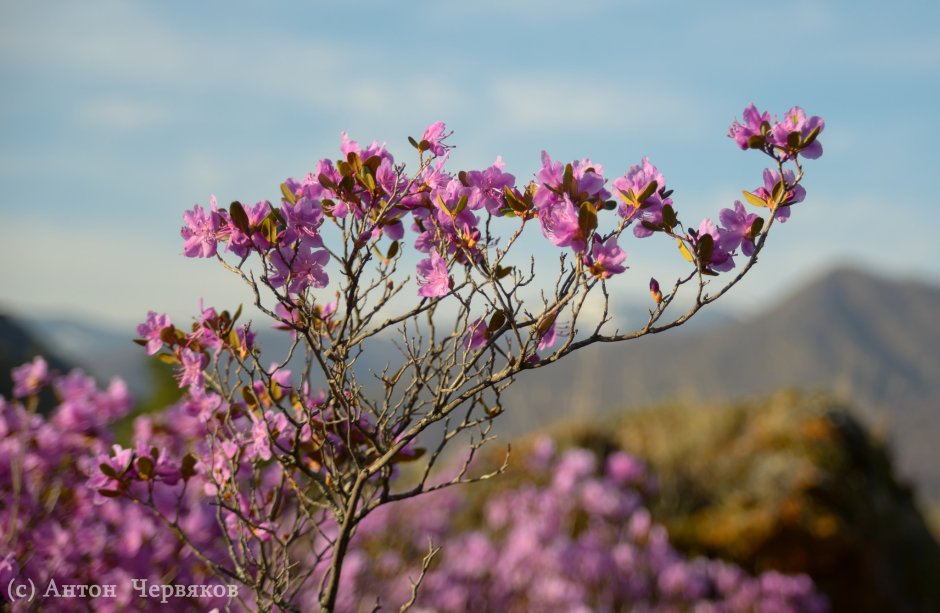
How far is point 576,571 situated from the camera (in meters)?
5.13

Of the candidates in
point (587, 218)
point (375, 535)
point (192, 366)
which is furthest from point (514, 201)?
point (375, 535)

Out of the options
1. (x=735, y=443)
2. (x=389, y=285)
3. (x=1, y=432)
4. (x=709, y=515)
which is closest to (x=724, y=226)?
(x=389, y=285)

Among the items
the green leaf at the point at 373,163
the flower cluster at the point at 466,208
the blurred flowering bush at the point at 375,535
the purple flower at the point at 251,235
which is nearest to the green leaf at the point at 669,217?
the flower cluster at the point at 466,208

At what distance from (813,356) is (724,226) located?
94.1 m

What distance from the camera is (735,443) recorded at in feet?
26.9

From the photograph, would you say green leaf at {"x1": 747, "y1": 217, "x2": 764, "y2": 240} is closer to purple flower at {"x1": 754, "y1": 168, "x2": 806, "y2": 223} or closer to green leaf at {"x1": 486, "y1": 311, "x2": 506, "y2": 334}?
purple flower at {"x1": 754, "y1": 168, "x2": 806, "y2": 223}

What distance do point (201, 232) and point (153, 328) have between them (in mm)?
389

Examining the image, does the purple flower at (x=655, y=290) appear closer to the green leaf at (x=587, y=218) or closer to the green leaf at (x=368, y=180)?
the green leaf at (x=587, y=218)

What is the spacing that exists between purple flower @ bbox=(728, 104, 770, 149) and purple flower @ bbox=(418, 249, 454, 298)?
0.77 m

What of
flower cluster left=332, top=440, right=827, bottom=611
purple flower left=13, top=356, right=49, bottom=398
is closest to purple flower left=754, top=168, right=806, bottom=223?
purple flower left=13, top=356, right=49, bottom=398

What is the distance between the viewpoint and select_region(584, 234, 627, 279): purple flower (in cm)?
169

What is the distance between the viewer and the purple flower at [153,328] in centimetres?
205

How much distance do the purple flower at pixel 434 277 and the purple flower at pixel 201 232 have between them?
0.48 m

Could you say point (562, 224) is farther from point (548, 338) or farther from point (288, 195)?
point (288, 195)
